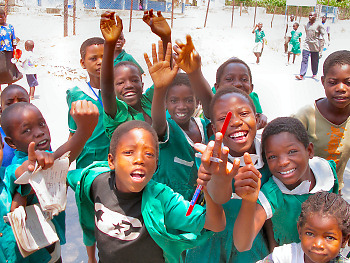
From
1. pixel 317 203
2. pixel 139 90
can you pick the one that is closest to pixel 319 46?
pixel 139 90

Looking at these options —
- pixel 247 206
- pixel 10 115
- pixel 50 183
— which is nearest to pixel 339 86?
pixel 247 206

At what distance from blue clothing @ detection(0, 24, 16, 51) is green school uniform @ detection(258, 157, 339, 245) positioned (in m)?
6.43

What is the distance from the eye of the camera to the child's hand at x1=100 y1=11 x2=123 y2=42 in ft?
7.13

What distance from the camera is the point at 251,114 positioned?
193 centimetres

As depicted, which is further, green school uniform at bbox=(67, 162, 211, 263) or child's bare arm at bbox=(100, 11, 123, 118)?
child's bare arm at bbox=(100, 11, 123, 118)

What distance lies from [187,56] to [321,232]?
119 centimetres

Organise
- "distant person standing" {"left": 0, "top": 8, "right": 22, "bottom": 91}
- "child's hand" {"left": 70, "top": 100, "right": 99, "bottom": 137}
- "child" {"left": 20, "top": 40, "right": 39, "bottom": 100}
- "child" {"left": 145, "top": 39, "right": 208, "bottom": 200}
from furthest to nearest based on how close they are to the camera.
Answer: "child" {"left": 20, "top": 40, "right": 39, "bottom": 100} → "distant person standing" {"left": 0, "top": 8, "right": 22, "bottom": 91} → "child" {"left": 145, "top": 39, "right": 208, "bottom": 200} → "child's hand" {"left": 70, "top": 100, "right": 99, "bottom": 137}

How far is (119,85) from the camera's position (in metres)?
2.53

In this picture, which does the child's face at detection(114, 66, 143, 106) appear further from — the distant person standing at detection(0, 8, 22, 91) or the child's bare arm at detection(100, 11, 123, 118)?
the distant person standing at detection(0, 8, 22, 91)

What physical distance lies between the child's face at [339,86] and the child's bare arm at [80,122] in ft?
4.81

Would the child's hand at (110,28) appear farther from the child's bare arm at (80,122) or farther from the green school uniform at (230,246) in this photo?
the green school uniform at (230,246)

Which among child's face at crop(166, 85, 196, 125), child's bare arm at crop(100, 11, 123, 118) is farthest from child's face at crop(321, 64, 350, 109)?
child's bare arm at crop(100, 11, 123, 118)

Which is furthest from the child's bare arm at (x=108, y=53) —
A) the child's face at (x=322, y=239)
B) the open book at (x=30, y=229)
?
the child's face at (x=322, y=239)

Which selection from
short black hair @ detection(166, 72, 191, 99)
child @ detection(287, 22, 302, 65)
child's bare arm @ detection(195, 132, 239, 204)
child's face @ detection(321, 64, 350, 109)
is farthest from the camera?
child @ detection(287, 22, 302, 65)
